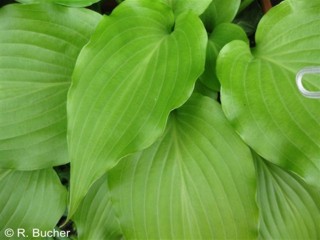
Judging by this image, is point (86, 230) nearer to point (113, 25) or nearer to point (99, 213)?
point (99, 213)

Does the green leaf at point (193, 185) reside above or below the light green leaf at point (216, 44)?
below

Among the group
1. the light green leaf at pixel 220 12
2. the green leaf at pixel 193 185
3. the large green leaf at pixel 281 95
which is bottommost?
the green leaf at pixel 193 185

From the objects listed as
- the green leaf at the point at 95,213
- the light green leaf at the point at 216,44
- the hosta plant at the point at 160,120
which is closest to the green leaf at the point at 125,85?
the hosta plant at the point at 160,120

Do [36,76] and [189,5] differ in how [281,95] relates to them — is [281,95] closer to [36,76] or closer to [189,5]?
[189,5]

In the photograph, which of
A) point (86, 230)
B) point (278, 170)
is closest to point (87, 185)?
point (86, 230)

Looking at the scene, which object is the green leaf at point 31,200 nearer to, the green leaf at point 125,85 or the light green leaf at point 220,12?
the green leaf at point 125,85

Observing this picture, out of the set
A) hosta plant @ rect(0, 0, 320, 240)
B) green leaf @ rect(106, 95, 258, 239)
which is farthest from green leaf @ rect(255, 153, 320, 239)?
green leaf @ rect(106, 95, 258, 239)
